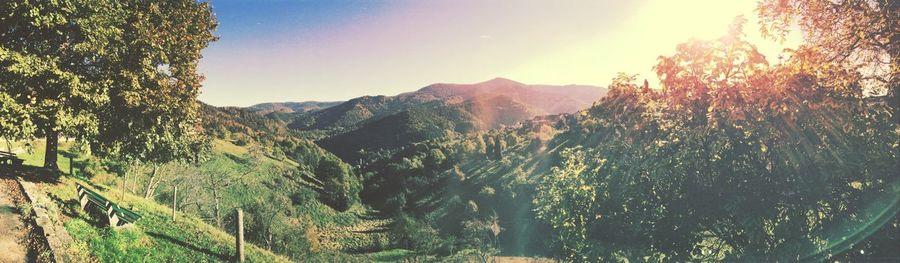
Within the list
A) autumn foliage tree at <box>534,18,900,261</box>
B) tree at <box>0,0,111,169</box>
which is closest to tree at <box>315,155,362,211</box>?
tree at <box>0,0,111,169</box>

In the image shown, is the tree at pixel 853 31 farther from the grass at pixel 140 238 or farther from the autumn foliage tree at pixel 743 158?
the grass at pixel 140 238

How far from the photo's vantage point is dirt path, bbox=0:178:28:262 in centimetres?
1164

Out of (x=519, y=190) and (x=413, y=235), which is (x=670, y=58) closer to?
(x=413, y=235)

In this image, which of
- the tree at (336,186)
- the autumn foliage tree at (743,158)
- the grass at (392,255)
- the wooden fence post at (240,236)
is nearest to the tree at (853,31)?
the autumn foliage tree at (743,158)

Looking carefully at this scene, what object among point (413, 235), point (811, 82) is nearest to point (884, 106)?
point (811, 82)

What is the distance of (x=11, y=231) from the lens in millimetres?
13109

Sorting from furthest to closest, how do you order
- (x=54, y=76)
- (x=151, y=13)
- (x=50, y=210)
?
(x=151, y=13), (x=54, y=76), (x=50, y=210)

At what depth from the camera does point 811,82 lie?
8.00 m

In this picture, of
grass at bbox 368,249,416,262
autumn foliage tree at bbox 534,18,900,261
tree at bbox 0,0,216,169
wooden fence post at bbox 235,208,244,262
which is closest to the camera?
autumn foliage tree at bbox 534,18,900,261

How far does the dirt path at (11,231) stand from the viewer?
11.6 metres

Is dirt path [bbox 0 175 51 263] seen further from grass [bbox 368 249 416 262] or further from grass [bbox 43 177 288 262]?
grass [bbox 368 249 416 262]

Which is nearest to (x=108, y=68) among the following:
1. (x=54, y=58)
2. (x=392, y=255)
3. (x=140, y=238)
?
(x=54, y=58)

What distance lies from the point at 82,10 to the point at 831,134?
2349 centimetres

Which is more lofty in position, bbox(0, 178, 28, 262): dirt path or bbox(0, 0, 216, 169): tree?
bbox(0, 0, 216, 169): tree
